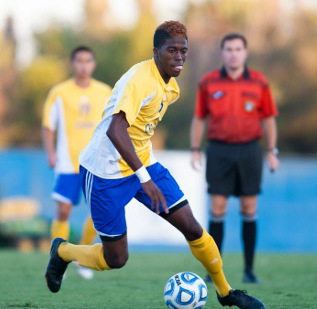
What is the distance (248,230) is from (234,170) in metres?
0.70

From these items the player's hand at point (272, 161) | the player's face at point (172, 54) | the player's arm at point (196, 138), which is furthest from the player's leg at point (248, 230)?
the player's face at point (172, 54)

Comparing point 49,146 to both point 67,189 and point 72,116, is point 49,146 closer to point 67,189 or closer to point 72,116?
point 72,116

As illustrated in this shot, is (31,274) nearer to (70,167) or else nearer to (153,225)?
(70,167)

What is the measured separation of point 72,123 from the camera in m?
8.55

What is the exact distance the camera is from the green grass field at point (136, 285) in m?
6.04

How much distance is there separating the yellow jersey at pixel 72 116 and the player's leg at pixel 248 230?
2.03 metres

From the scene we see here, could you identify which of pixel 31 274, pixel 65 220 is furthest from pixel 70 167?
pixel 31 274

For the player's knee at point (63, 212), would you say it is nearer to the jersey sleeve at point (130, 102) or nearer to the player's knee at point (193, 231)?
the player's knee at point (193, 231)

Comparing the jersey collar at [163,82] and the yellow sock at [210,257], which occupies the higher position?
the jersey collar at [163,82]

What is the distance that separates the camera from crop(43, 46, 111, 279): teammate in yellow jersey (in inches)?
328

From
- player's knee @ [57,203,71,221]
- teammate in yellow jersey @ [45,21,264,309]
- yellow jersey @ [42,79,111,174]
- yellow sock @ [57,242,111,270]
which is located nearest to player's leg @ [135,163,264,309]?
teammate in yellow jersey @ [45,21,264,309]

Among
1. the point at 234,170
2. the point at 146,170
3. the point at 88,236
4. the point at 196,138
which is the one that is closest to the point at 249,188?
the point at 234,170

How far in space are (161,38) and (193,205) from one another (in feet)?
35.6

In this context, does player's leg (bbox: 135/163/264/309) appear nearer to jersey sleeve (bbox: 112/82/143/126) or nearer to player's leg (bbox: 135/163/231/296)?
player's leg (bbox: 135/163/231/296)
